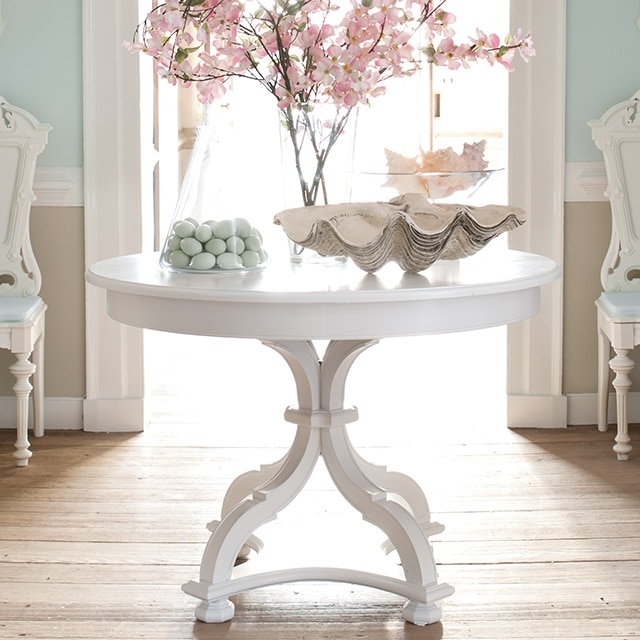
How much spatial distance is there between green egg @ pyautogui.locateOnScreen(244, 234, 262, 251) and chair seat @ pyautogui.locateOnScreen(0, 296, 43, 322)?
56.3 inches

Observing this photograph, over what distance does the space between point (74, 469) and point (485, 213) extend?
178cm

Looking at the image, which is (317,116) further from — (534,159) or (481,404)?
(481,404)

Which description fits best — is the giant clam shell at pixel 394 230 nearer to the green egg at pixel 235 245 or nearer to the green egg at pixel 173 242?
the green egg at pixel 235 245

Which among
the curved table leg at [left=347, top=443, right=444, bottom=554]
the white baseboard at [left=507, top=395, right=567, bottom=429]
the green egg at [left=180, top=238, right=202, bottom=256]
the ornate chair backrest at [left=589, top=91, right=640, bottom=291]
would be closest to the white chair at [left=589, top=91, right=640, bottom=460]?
the ornate chair backrest at [left=589, top=91, right=640, bottom=291]

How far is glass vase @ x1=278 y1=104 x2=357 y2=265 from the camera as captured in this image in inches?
86.4

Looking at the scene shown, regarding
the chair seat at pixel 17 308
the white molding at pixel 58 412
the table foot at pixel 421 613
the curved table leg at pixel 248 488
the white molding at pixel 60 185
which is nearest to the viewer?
the table foot at pixel 421 613

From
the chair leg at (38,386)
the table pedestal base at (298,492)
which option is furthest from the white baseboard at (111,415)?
the table pedestal base at (298,492)

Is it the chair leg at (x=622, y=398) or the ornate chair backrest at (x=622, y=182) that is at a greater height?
the ornate chair backrest at (x=622, y=182)

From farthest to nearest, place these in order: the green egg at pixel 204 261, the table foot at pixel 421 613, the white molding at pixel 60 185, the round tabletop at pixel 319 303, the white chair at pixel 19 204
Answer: the white molding at pixel 60 185 → the white chair at pixel 19 204 → the table foot at pixel 421 613 → the green egg at pixel 204 261 → the round tabletop at pixel 319 303

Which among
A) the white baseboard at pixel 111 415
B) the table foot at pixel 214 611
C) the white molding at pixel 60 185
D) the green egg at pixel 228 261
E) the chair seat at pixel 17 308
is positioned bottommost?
the table foot at pixel 214 611

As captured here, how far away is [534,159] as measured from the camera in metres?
3.72

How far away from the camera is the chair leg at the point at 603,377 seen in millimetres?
3625

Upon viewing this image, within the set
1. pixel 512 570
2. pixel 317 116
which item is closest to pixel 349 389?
pixel 512 570

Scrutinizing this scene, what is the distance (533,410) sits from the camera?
3818mm
